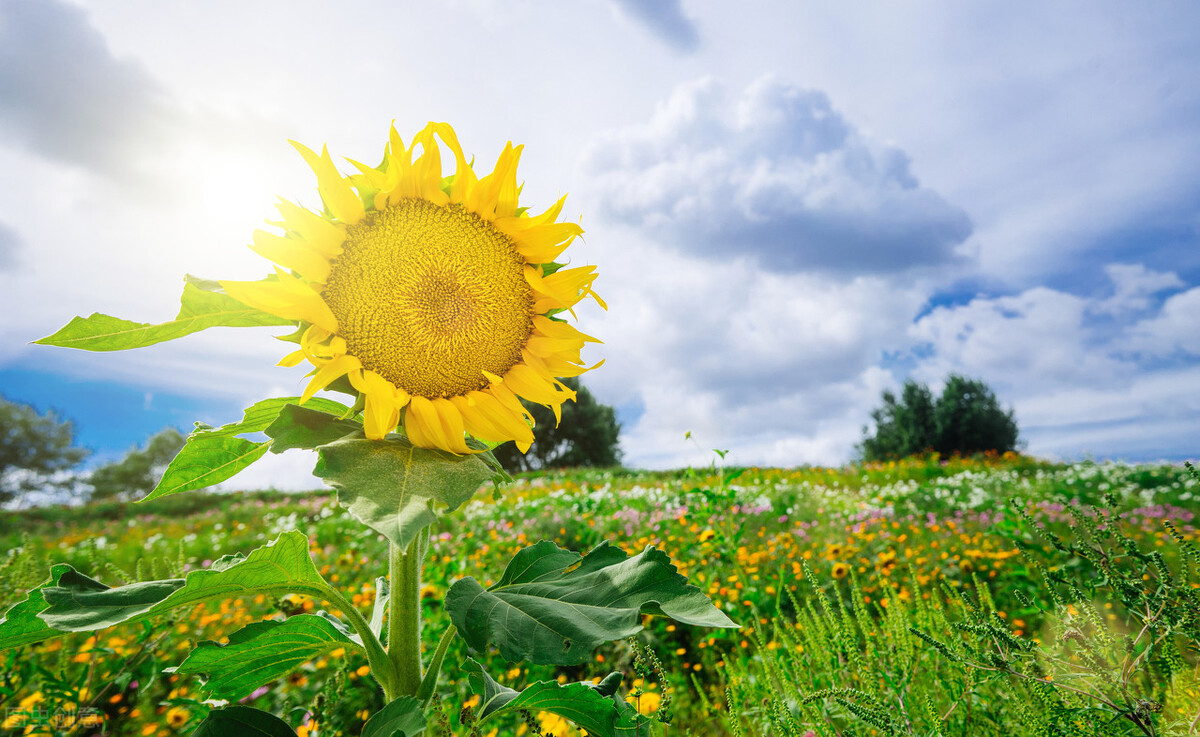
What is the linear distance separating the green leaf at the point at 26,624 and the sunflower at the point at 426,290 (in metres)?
0.54

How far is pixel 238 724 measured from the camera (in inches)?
40.1

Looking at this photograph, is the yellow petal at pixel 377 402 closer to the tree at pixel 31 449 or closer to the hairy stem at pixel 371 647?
the hairy stem at pixel 371 647

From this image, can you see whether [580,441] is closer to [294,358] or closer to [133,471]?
[133,471]

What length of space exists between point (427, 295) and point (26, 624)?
77 cm

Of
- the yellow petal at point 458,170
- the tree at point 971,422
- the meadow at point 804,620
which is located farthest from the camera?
the tree at point 971,422

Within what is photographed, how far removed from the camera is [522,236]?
101 cm

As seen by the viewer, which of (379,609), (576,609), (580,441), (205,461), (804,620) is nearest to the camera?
(576,609)

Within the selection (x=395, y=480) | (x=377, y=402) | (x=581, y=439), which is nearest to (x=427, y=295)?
(x=377, y=402)

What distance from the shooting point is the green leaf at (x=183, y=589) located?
2.80 ft

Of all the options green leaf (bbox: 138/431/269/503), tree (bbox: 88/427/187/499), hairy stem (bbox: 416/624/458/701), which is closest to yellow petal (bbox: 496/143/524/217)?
green leaf (bbox: 138/431/269/503)

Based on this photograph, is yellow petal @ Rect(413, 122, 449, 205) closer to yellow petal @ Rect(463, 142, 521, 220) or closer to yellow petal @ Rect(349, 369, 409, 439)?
yellow petal @ Rect(463, 142, 521, 220)

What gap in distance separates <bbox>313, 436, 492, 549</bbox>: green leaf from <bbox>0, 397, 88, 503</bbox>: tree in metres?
32.9

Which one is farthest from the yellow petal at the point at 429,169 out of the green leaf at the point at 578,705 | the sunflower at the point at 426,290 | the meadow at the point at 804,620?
the green leaf at the point at 578,705

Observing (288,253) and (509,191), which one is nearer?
(288,253)
